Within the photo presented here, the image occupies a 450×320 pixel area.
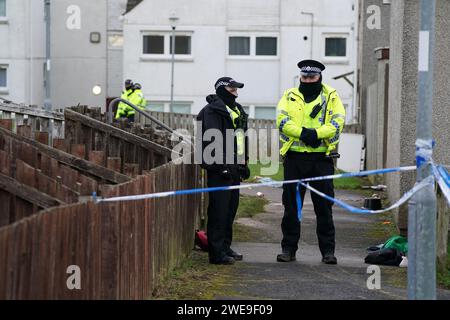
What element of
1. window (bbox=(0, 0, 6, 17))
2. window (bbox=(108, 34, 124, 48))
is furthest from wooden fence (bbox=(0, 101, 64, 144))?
window (bbox=(108, 34, 124, 48))

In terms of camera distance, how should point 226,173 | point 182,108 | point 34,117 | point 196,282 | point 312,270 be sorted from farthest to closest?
point 182,108
point 34,117
point 226,173
point 312,270
point 196,282

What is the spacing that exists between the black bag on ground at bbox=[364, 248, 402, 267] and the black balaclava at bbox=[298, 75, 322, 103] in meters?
1.82

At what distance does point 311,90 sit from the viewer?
37.3 ft

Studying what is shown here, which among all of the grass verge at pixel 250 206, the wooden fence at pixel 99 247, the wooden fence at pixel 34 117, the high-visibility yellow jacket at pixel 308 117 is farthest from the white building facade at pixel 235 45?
the wooden fence at pixel 99 247

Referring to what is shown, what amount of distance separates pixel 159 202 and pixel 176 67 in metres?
34.7

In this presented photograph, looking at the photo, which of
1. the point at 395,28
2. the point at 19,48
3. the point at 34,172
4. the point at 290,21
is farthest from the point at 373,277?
the point at 19,48

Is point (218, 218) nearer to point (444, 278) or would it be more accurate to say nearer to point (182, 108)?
point (444, 278)

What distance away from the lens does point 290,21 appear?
141 feet

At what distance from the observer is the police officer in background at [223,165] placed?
1115cm

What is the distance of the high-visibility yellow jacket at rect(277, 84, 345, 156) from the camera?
36.9ft

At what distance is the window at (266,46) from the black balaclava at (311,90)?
3256 cm

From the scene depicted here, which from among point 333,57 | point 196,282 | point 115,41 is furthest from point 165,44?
point 196,282

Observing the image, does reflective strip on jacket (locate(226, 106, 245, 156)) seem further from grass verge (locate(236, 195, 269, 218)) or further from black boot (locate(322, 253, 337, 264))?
grass verge (locate(236, 195, 269, 218))

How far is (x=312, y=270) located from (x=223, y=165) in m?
1.42
